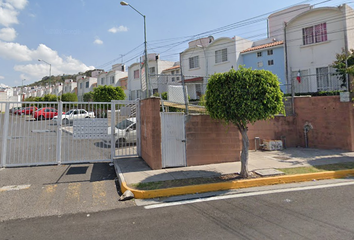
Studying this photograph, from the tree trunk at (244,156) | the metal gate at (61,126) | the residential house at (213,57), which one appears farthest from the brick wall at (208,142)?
the residential house at (213,57)

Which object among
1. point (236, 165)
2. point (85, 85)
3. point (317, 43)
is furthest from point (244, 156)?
point (85, 85)

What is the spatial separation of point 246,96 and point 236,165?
9.91 ft

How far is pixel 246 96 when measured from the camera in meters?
5.90

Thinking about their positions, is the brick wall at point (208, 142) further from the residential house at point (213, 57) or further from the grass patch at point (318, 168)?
the residential house at point (213, 57)

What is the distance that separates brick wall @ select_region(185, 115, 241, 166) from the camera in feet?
26.2

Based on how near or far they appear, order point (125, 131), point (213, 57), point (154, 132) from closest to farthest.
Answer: point (154, 132) → point (125, 131) → point (213, 57)

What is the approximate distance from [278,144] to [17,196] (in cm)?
1037

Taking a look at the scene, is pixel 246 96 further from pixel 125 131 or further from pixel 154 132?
pixel 125 131

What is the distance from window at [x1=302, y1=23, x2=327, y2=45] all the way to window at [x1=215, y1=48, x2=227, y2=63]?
711cm

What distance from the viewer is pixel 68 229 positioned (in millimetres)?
3857

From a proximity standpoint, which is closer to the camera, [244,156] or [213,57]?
[244,156]

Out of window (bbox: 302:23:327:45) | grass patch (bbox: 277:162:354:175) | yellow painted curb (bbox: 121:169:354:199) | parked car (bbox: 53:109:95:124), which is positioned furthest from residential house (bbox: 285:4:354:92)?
parked car (bbox: 53:109:95:124)

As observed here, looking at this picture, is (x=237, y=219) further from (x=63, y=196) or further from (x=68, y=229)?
(x=63, y=196)

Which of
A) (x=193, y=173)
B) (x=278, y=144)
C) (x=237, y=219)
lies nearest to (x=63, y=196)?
(x=193, y=173)
